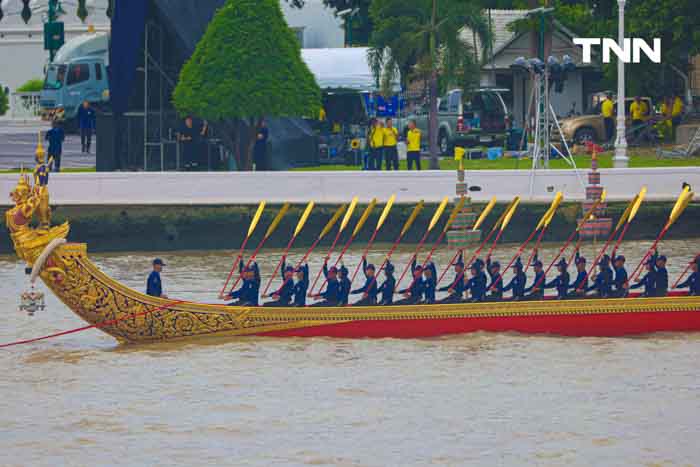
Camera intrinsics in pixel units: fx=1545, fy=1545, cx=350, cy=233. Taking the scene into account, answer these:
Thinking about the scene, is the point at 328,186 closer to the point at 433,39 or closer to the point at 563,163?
the point at 433,39

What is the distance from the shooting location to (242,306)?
2283cm

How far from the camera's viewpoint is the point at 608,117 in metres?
42.2

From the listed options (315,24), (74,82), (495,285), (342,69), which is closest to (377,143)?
(342,69)

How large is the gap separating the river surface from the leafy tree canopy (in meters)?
11.2

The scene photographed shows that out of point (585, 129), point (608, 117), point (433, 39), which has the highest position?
point (433, 39)

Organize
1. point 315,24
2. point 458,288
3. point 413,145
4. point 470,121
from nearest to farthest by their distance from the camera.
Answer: point 458,288 → point 413,145 → point 470,121 → point 315,24

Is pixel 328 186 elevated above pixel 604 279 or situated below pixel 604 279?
above

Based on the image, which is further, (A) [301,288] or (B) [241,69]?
(B) [241,69]

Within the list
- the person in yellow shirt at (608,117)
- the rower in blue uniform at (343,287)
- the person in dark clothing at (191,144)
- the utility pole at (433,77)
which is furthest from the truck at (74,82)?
the rower in blue uniform at (343,287)

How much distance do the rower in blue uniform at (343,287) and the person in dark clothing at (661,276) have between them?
184 inches

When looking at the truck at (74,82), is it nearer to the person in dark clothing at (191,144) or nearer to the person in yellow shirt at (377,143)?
the person in dark clothing at (191,144)

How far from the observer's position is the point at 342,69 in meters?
42.6

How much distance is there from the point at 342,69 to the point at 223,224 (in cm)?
1052

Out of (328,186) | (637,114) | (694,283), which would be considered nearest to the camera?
(694,283)
